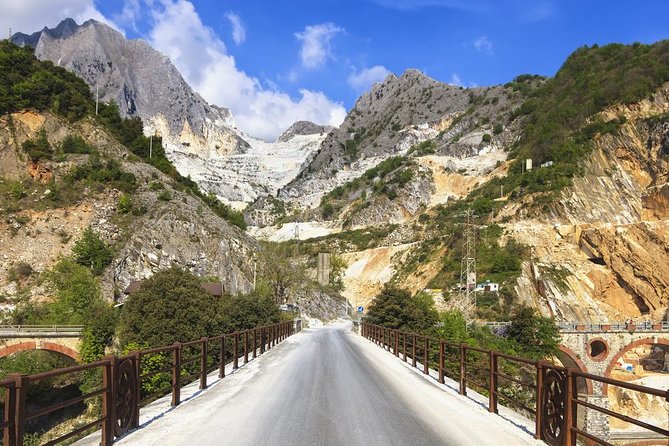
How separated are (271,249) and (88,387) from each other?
132 ft

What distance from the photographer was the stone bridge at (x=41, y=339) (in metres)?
35.1

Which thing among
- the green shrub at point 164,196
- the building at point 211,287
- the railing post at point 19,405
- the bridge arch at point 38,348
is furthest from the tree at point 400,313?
the green shrub at point 164,196

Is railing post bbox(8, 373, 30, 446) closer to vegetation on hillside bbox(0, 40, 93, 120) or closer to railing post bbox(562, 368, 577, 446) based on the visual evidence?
railing post bbox(562, 368, 577, 446)

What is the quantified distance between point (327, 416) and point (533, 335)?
3912 centimetres

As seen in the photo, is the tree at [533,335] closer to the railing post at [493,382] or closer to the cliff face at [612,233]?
the cliff face at [612,233]

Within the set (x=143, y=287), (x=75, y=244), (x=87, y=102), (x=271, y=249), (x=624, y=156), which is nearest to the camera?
(x=143, y=287)

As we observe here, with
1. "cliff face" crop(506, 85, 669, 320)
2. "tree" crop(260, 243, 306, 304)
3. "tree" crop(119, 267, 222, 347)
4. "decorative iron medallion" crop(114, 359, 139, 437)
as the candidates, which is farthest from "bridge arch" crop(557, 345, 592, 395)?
"decorative iron medallion" crop(114, 359, 139, 437)

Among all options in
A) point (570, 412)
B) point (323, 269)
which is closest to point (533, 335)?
point (570, 412)

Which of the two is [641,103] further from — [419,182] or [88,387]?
[88,387]

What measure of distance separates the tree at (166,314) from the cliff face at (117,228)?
25.4 metres

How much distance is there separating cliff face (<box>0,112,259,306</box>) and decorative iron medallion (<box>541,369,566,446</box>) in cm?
4997

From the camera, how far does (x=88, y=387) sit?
33750 mm

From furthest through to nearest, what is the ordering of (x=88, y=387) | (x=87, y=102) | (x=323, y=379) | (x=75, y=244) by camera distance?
1. (x=87, y=102)
2. (x=75, y=244)
3. (x=88, y=387)
4. (x=323, y=379)

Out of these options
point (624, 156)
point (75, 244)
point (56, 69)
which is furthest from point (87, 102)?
point (624, 156)
